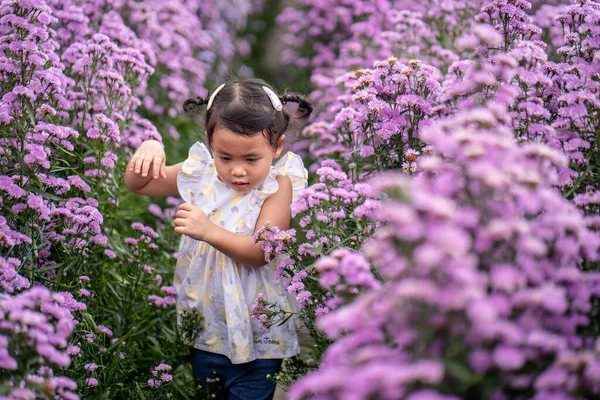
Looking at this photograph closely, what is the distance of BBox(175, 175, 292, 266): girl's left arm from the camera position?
2816 millimetres

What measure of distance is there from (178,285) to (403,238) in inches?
79.3

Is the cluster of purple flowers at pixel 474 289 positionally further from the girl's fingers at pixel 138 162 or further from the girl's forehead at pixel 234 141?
the girl's fingers at pixel 138 162

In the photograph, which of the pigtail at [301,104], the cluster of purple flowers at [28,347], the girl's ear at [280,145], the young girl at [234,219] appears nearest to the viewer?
the cluster of purple flowers at [28,347]

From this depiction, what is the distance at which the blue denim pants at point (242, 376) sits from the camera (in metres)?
3.13

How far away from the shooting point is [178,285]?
329cm

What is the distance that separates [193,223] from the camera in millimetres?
2814

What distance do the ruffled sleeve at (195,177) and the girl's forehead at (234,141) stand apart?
0.35 metres

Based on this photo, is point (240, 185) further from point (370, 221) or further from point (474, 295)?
point (474, 295)

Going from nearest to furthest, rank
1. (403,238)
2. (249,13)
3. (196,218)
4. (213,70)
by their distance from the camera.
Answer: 1. (403,238)
2. (196,218)
3. (213,70)
4. (249,13)

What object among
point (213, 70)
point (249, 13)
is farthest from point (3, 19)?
point (249, 13)

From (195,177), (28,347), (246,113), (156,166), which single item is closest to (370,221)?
(246,113)

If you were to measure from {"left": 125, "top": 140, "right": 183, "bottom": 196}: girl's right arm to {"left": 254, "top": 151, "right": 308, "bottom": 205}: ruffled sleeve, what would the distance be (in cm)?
54

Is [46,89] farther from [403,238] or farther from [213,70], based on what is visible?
[213,70]

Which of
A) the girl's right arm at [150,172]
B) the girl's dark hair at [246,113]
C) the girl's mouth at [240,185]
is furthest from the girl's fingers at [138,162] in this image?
the girl's mouth at [240,185]
